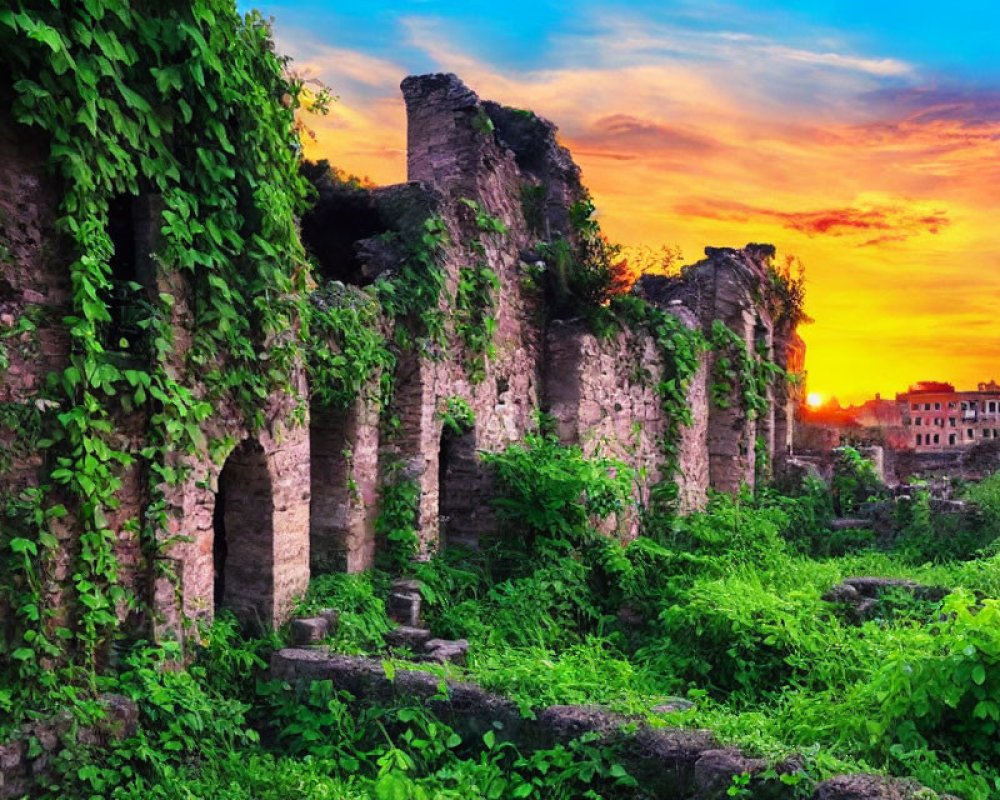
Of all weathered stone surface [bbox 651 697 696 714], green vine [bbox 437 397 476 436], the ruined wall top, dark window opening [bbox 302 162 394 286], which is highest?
the ruined wall top

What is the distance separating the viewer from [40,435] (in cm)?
519

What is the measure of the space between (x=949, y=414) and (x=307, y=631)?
203 feet

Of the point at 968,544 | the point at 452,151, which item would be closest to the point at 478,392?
the point at 452,151

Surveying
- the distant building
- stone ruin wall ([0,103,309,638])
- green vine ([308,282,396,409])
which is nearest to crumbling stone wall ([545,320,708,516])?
green vine ([308,282,396,409])

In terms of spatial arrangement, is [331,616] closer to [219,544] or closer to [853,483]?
[219,544]

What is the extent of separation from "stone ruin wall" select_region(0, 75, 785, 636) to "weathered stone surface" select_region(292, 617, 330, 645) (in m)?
0.20

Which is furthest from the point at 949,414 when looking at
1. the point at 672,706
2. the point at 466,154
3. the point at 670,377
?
the point at 672,706

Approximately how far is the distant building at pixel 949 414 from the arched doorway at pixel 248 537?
5690cm

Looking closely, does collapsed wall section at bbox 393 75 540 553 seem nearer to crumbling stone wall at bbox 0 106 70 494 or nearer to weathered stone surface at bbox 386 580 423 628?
weathered stone surface at bbox 386 580 423 628

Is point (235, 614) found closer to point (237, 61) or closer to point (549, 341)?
point (237, 61)

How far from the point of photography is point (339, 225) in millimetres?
11000

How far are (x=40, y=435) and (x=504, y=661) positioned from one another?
4091 millimetres

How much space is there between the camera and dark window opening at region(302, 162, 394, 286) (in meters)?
10.5

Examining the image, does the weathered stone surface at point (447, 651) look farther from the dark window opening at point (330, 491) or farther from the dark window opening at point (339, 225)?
the dark window opening at point (339, 225)
